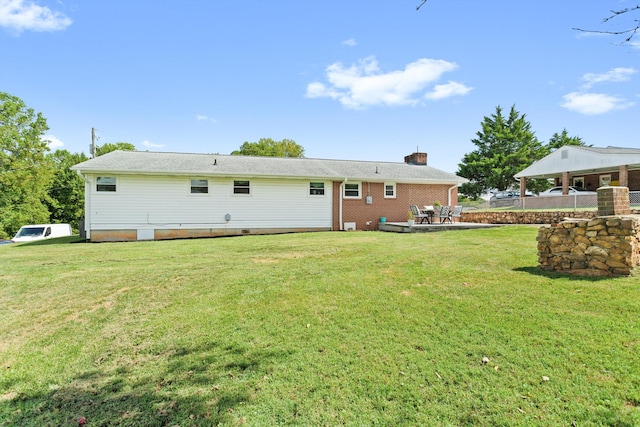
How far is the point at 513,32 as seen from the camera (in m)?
4.53

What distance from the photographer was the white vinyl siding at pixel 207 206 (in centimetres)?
1370

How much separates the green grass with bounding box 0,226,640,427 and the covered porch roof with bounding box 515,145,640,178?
76.2 feet

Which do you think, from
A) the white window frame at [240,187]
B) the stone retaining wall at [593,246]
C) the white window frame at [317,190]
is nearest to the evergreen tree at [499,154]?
the white window frame at [317,190]

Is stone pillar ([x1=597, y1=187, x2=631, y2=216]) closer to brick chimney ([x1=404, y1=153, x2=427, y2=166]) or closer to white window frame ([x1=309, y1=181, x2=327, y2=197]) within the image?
white window frame ([x1=309, y1=181, x2=327, y2=197])

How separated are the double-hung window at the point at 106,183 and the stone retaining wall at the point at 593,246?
15.3m

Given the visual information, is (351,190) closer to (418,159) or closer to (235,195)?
(235,195)

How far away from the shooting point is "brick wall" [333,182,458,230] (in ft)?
54.2

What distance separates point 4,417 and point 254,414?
2.01 meters

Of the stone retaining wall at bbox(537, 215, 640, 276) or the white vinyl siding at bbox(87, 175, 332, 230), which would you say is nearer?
the stone retaining wall at bbox(537, 215, 640, 276)

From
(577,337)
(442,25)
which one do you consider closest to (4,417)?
(577,337)

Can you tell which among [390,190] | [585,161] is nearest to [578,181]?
[585,161]

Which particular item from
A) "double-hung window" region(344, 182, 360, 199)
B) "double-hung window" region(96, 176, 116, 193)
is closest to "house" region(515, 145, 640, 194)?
"double-hung window" region(344, 182, 360, 199)

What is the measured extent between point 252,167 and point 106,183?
248 inches

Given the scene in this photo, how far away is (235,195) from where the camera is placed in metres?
15.0
